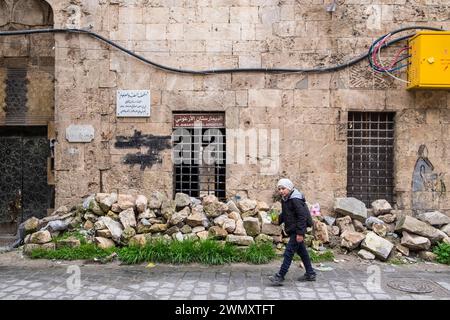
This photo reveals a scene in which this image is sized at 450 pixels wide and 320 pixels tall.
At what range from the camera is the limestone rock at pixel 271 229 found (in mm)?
7297

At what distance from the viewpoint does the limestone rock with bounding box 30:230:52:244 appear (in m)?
7.21

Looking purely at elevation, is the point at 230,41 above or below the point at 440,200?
above

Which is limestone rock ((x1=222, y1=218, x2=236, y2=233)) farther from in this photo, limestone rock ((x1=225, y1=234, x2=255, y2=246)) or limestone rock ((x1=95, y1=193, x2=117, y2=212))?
limestone rock ((x1=95, y1=193, x2=117, y2=212))

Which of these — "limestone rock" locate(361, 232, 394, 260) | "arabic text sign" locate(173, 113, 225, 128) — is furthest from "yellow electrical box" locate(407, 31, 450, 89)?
"arabic text sign" locate(173, 113, 225, 128)

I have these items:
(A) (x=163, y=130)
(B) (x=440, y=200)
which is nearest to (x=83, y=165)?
(A) (x=163, y=130)

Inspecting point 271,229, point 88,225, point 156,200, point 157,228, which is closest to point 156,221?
point 157,228

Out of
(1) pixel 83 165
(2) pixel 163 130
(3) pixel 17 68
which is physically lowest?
(1) pixel 83 165

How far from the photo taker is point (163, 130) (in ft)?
27.2

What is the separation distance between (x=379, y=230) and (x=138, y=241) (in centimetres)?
419

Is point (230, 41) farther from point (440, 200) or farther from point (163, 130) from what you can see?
point (440, 200)

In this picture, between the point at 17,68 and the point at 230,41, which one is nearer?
the point at 230,41

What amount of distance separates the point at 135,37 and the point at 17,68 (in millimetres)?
2912

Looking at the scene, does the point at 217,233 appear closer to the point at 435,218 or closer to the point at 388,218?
the point at 388,218

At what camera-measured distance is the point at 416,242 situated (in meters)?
7.11
